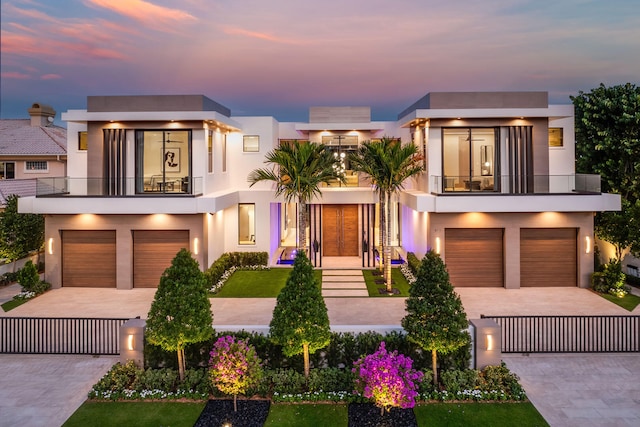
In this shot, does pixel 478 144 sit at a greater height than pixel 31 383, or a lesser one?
greater

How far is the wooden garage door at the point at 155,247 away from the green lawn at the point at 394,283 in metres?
7.63

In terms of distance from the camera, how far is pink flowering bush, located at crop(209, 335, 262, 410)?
29.9 feet

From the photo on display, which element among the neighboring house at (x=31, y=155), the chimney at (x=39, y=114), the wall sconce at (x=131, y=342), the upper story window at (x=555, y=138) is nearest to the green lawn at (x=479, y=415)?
the wall sconce at (x=131, y=342)

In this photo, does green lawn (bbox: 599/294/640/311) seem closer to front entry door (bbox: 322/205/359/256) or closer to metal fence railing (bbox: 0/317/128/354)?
front entry door (bbox: 322/205/359/256)

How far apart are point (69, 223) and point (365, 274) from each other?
12470mm

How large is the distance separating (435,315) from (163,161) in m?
14.5

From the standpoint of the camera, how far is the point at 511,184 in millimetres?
19453

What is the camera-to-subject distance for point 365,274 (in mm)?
20906

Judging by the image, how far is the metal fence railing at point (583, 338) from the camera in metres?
11.7

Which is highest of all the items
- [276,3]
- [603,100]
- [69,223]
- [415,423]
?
[276,3]

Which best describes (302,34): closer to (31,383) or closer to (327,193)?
(327,193)

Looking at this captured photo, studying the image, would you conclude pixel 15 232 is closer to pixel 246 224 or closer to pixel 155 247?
pixel 155 247

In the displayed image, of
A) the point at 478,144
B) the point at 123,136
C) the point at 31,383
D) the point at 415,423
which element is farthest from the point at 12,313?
the point at 478,144

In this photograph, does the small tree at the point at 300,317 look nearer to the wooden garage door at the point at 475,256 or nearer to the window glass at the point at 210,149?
the wooden garage door at the point at 475,256
